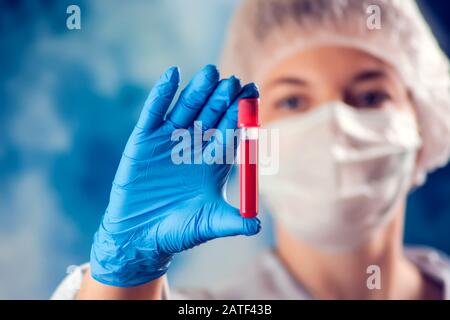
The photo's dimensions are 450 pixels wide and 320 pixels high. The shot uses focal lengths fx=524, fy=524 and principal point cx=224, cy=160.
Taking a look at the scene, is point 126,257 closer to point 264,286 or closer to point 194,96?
point 194,96

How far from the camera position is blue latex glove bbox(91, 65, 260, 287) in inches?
38.9

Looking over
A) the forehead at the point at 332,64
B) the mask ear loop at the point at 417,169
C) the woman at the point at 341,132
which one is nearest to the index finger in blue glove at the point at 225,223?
the woman at the point at 341,132

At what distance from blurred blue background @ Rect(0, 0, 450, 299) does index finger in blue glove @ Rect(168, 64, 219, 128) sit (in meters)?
0.50

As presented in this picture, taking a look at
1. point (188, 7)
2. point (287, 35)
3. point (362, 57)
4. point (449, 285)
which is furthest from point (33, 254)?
point (449, 285)

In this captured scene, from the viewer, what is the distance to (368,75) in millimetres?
1487

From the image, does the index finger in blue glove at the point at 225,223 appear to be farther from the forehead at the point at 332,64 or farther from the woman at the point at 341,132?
the forehead at the point at 332,64

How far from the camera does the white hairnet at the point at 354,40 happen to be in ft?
4.81

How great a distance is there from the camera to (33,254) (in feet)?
4.73

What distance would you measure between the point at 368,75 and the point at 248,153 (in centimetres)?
68

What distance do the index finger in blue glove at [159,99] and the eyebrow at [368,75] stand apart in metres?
0.68

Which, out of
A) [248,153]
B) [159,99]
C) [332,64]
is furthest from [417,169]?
[159,99]

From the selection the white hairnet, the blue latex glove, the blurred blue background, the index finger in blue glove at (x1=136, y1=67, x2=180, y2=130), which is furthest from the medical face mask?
the index finger in blue glove at (x1=136, y1=67, x2=180, y2=130)

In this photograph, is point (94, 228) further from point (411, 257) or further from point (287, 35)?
point (411, 257)

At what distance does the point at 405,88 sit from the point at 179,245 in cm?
88
